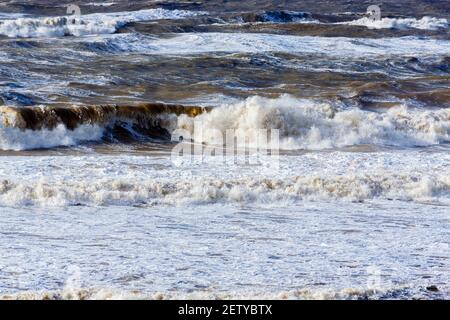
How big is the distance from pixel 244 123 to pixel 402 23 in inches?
1181

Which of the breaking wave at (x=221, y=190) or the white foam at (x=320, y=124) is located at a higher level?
the breaking wave at (x=221, y=190)

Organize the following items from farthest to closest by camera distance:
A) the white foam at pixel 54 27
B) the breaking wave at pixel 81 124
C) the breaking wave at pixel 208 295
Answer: the white foam at pixel 54 27, the breaking wave at pixel 81 124, the breaking wave at pixel 208 295

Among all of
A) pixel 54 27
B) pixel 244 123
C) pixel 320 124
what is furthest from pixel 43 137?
pixel 54 27

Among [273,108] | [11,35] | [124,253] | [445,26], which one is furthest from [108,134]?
[445,26]

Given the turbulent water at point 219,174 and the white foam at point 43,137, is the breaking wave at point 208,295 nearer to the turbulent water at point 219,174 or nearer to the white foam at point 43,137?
the turbulent water at point 219,174

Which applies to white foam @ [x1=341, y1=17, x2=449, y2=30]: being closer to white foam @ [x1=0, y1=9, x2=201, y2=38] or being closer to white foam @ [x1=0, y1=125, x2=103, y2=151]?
white foam @ [x1=0, y1=9, x2=201, y2=38]

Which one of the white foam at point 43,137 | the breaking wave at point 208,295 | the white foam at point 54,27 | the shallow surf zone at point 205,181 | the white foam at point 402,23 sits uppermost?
the breaking wave at point 208,295

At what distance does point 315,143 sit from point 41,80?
806 centimetres

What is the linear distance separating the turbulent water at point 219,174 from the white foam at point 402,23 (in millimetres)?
13221

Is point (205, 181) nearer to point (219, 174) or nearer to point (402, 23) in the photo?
point (219, 174)

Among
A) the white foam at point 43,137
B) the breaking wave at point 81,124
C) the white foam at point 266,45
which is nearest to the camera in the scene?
the white foam at point 43,137

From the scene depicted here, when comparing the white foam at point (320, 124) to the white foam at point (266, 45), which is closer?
the white foam at point (320, 124)

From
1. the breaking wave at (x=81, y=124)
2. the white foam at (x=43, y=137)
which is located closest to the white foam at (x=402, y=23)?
the breaking wave at (x=81, y=124)

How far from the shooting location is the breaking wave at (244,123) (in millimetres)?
15141
